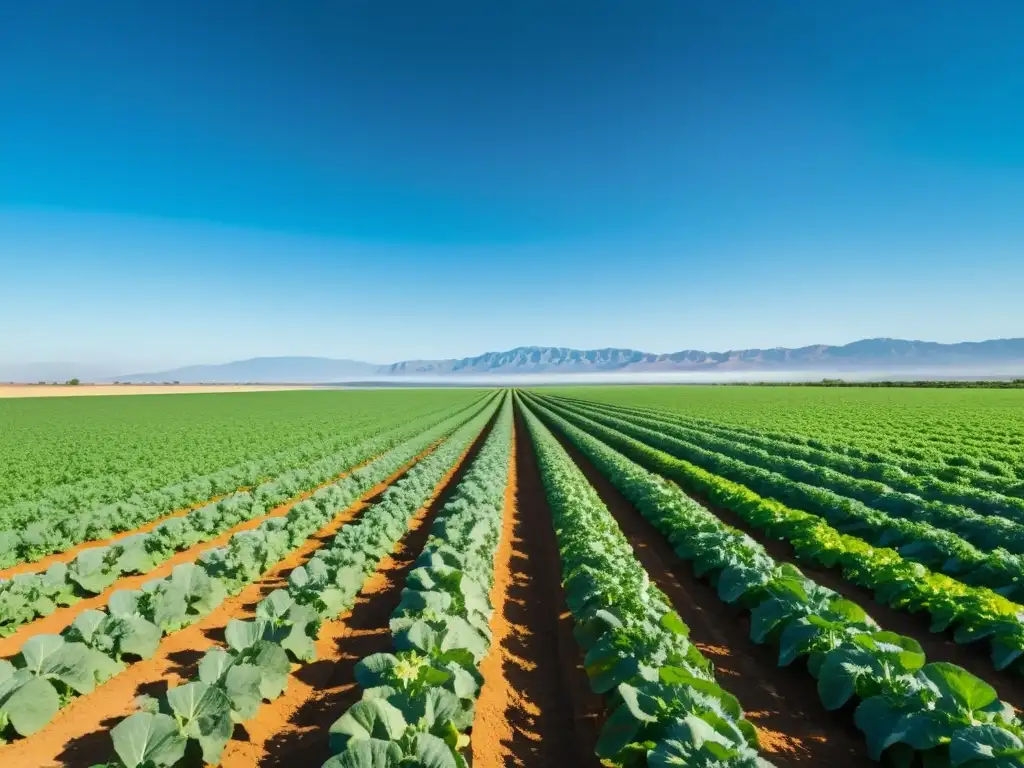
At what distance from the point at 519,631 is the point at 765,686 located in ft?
11.5

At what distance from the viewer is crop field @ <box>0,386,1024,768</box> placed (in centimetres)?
431

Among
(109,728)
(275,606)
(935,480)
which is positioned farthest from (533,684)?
(935,480)

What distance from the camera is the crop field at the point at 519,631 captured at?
14.1 feet

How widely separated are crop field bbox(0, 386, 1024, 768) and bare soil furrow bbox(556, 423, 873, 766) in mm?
36

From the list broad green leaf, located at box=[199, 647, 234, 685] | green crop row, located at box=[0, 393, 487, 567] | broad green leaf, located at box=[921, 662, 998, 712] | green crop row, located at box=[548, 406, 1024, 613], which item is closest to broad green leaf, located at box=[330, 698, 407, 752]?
broad green leaf, located at box=[199, 647, 234, 685]

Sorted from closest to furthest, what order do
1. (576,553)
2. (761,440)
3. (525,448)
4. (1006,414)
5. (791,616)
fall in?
(791,616), (576,553), (761,440), (525,448), (1006,414)

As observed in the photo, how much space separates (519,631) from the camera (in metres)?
7.76

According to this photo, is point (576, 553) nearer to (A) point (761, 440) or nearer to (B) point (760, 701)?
(B) point (760, 701)

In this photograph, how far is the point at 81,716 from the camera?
5.53m

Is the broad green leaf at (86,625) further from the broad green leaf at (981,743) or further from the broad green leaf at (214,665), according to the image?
the broad green leaf at (981,743)

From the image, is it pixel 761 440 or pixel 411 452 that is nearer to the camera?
pixel 411 452

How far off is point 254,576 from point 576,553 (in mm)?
6538

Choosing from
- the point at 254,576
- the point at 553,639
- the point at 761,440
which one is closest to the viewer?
the point at 553,639

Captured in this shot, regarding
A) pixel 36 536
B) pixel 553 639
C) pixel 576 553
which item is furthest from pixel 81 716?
pixel 36 536
